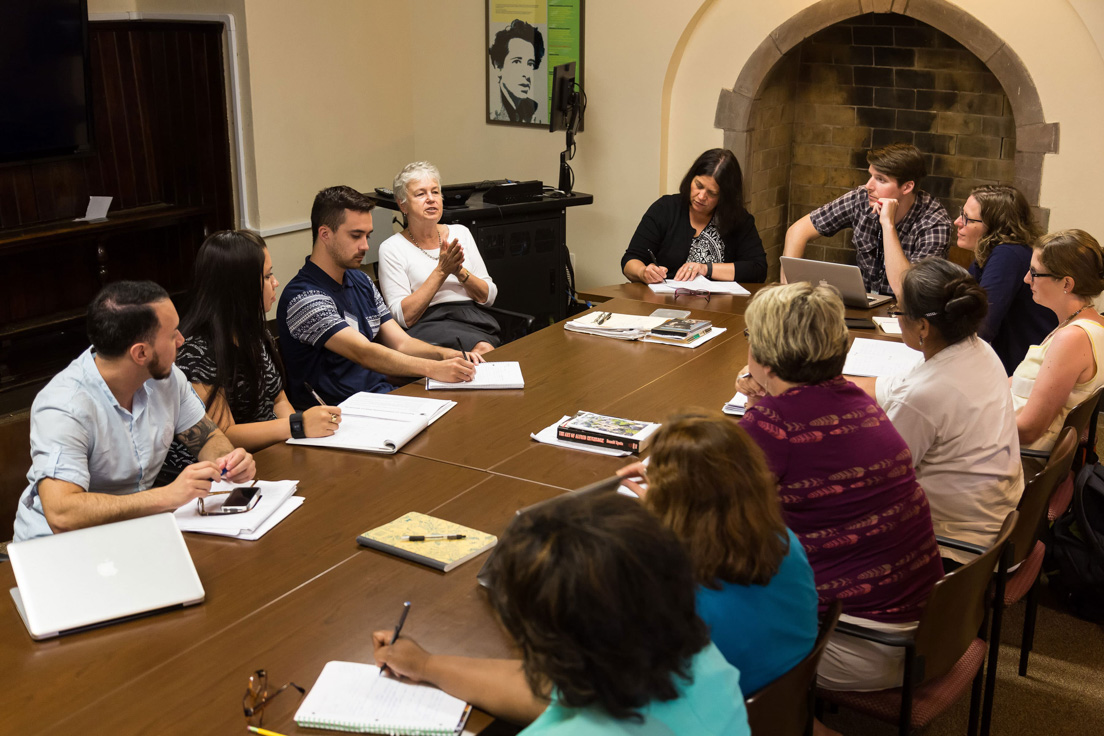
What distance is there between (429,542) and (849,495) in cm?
91

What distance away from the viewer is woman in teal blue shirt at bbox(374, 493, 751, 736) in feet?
3.91

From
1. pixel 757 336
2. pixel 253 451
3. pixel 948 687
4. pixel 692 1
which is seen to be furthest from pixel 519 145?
pixel 948 687

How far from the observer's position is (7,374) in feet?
16.4

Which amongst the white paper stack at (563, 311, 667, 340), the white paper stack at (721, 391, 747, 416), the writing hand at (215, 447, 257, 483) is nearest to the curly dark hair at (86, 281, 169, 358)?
the writing hand at (215, 447, 257, 483)

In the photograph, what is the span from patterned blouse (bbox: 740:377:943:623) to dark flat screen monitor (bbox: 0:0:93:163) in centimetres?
433

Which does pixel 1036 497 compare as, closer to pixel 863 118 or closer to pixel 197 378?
pixel 197 378

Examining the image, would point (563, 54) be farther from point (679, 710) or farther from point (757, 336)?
point (679, 710)

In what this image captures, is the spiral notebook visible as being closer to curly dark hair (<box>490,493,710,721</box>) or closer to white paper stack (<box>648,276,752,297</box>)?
curly dark hair (<box>490,493,710,721</box>)

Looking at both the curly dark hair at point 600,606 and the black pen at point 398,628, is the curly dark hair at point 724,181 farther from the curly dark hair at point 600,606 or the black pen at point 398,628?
the curly dark hair at point 600,606

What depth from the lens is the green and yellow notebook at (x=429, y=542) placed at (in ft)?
7.02

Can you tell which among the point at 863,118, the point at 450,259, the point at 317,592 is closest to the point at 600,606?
the point at 317,592

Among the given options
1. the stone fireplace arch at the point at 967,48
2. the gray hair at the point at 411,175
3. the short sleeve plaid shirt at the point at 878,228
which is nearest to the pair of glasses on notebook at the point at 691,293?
the short sleeve plaid shirt at the point at 878,228

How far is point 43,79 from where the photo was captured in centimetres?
495

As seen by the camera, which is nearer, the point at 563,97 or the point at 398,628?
the point at 398,628
